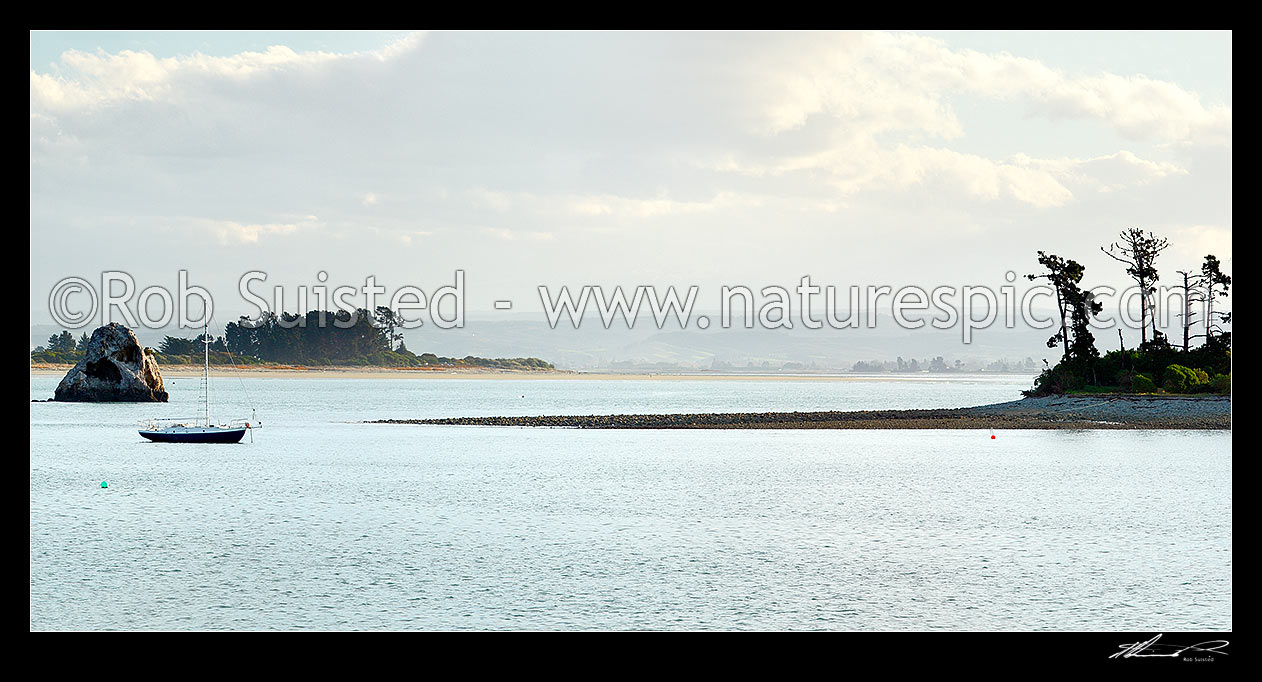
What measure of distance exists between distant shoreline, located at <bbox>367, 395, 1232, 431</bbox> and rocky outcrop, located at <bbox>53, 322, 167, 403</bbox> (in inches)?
884

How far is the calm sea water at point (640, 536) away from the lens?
14.1 metres

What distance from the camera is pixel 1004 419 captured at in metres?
50.2

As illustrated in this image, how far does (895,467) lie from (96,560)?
21404 millimetres

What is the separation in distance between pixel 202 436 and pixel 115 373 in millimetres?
33716

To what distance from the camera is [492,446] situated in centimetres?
4103

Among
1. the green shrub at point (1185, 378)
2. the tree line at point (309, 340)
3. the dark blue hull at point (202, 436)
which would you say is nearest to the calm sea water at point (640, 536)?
the dark blue hull at point (202, 436)

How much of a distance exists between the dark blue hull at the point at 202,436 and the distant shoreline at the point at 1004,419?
535 inches

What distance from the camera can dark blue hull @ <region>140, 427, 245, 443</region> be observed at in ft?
134

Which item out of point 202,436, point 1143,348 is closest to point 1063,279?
point 1143,348

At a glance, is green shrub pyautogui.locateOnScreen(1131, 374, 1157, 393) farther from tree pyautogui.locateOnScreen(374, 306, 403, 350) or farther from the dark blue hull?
tree pyautogui.locateOnScreen(374, 306, 403, 350)
